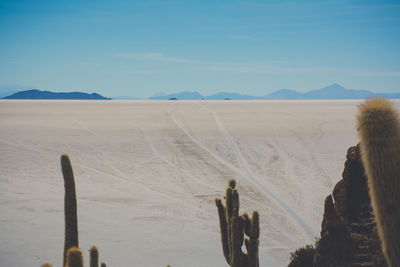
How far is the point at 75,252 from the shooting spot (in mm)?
2617

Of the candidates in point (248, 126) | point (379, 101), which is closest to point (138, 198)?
point (379, 101)

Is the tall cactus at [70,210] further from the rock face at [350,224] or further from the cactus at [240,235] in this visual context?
the rock face at [350,224]

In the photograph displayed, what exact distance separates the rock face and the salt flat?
50.6 inches

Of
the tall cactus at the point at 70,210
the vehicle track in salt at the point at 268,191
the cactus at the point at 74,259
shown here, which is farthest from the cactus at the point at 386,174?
the vehicle track in salt at the point at 268,191

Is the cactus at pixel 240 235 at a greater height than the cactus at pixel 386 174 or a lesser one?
lesser

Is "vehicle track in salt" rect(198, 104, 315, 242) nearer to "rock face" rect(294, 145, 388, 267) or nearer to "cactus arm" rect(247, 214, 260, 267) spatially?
"rock face" rect(294, 145, 388, 267)

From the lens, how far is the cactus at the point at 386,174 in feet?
6.98

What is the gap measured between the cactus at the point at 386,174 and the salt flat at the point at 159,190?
0.64 ft

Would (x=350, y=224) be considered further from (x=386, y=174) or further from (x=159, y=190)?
(x=159, y=190)

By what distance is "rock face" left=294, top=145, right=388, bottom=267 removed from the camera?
4977 millimetres

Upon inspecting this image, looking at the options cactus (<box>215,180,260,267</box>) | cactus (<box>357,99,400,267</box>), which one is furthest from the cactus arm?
cactus (<box>357,99,400,267</box>)

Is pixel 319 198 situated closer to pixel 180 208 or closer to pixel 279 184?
pixel 279 184

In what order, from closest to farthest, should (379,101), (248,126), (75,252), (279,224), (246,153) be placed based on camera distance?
(379,101), (75,252), (279,224), (246,153), (248,126)

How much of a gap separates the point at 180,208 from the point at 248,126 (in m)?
17.7
